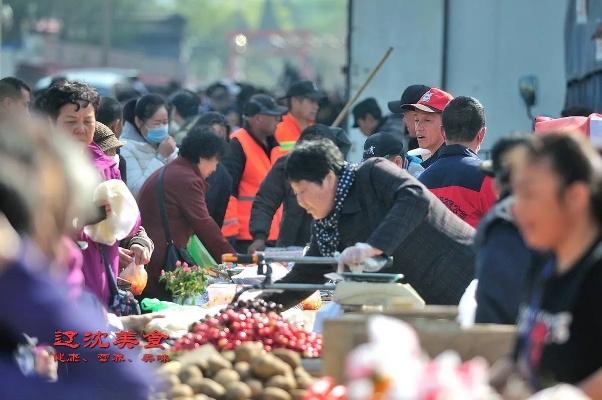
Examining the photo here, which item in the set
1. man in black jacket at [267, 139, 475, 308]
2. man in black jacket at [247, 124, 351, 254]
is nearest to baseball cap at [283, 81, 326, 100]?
man in black jacket at [247, 124, 351, 254]

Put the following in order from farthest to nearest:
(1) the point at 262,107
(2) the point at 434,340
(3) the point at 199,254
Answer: (1) the point at 262,107 < (3) the point at 199,254 < (2) the point at 434,340

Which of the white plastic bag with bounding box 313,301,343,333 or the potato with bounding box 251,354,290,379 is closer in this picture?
the potato with bounding box 251,354,290,379

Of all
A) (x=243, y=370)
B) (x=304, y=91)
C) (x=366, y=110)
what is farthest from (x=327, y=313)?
(x=366, y=110)

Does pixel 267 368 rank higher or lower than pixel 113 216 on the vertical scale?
lower

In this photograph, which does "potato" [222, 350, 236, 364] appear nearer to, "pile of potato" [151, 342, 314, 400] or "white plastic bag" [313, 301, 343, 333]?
"pile of potato" [151, 342, 314, 400]

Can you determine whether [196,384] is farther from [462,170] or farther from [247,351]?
[462,170]

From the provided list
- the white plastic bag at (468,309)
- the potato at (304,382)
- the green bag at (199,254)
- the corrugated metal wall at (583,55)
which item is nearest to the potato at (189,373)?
the potato at (304,382)

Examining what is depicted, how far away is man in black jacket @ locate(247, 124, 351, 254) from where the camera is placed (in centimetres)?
883

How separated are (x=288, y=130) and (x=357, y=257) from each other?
18.6 feet

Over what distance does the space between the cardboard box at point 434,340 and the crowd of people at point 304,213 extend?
0.54ft

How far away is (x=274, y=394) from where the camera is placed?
420 cm

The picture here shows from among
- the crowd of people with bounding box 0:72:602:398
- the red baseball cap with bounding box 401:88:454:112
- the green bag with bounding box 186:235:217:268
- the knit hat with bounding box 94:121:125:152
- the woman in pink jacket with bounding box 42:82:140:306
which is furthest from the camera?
the green bag with bounding box 186:235:217:268

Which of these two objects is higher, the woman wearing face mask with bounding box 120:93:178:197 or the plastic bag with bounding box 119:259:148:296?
the woman wearing face mask with bounding box 120:93:178:197

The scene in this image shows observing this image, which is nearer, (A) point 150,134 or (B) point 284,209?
(B) point 284,209
